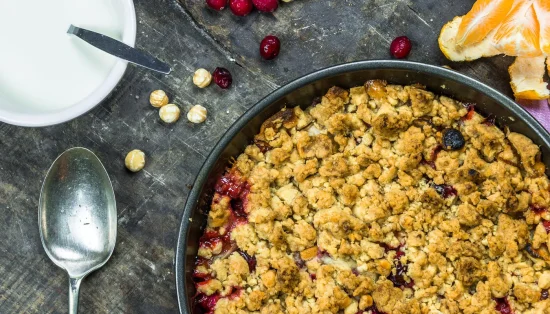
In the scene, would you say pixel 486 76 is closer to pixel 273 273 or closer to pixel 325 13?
pixel 325 13

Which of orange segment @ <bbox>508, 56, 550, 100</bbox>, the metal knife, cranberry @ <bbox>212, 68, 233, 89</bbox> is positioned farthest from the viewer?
cranberry @ <bbox>212, 68, 233, 89</bbox>

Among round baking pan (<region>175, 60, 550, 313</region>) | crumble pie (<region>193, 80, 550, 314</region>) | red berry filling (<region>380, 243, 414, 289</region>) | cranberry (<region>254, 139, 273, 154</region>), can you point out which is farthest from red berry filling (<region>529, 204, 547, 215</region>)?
cranberry (<region>254, 139, 273, 154</region>)

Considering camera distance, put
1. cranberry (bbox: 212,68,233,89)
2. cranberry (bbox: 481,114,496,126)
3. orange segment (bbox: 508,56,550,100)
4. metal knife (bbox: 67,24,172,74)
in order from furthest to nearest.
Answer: cranberry (bbox: 212,68,233,89)
orange segment (bbox: 508,56,550,100)
cranberry (bbox: 481,114,496,126)
metal knife (bbox: 67,24,172,74)

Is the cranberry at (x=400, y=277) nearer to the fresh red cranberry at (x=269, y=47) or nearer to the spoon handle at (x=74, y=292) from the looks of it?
the fresh red cranberry at (x=269, y=47)

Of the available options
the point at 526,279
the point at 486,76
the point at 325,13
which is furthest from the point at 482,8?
the point at 526,279

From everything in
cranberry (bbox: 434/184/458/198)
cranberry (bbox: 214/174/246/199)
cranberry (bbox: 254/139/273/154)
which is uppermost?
cranberry (bbox: 434/184/458/198)

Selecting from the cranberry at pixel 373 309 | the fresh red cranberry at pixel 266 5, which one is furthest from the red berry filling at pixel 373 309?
the fresh red cranberry at pixel 266 5

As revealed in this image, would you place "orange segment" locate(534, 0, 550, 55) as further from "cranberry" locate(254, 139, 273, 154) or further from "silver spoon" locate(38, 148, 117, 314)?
"silver spoon" locate(38, 148, 117, 314)
